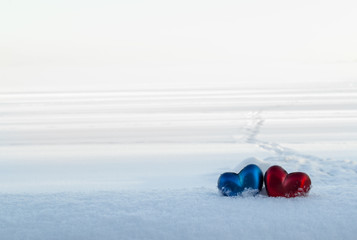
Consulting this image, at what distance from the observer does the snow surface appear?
1.21 m

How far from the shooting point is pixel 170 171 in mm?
3559

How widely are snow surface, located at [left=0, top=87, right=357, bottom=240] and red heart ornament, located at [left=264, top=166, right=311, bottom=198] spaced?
0.03 meters

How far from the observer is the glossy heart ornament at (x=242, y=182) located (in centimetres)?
140

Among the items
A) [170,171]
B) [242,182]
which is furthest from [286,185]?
[170,171]

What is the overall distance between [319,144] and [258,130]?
155 cm

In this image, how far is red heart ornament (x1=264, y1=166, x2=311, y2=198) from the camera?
138 centimetres

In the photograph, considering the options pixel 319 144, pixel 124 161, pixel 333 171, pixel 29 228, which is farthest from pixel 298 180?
pixel 319 144

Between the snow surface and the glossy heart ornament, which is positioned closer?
the snow surface

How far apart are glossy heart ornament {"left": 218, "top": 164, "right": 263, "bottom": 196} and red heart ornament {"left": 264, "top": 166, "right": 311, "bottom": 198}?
0.03 m

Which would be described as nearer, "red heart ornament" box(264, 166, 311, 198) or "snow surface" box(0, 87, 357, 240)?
"snow surface" box(0, 87, 357, 240)

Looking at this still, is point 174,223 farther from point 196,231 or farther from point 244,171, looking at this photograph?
point 244,171

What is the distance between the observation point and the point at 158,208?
1.30 metres

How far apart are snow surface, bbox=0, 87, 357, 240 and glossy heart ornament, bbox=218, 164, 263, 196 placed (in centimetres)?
4

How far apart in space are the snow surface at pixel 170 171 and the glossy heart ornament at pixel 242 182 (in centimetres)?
4
